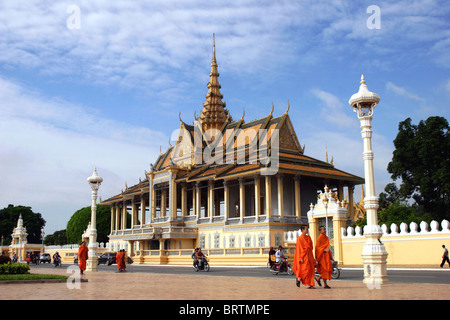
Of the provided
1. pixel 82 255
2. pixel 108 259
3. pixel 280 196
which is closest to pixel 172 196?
pixel 108 259

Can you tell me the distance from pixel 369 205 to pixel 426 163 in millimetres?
32773

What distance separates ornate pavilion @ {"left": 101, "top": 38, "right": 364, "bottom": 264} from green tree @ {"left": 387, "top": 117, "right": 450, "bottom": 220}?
5.28 meters

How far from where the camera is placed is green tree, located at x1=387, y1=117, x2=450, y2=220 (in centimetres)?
4281

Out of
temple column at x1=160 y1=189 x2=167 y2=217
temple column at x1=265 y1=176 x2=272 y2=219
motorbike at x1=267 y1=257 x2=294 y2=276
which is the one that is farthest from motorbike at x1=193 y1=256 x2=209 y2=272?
temple column at x1=160 y1=189 x2=167 y2=217

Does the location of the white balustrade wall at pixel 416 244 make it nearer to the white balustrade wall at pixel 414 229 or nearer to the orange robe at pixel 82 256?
the white balustrade wall at pixel 414 229

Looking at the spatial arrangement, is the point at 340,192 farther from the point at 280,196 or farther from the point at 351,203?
the point at 280,196

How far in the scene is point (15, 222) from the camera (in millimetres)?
95250

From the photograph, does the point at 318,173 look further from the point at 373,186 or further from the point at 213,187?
the point at 373,186

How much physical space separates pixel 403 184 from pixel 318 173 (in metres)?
10.9

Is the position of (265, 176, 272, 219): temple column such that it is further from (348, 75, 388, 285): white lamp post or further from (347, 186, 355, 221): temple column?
→ (348, 75, 388, 285): white lamp post

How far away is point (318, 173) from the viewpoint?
132ft
